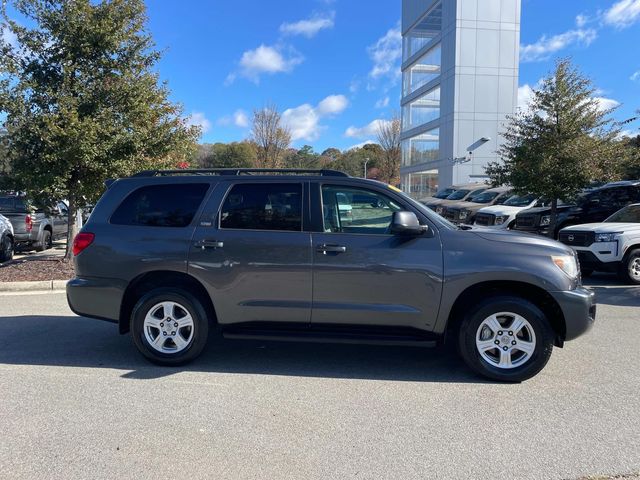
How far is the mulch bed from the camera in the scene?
9.25 meters

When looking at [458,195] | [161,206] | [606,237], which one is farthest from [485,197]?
[161,206]

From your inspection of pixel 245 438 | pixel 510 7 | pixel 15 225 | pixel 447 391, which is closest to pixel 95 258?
pixel 245 438

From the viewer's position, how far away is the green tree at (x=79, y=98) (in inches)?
365

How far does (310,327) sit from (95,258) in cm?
224

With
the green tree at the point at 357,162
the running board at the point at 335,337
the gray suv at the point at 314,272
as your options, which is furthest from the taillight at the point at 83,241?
the green tree at the point at 357,162

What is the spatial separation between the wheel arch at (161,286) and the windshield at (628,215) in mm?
8977

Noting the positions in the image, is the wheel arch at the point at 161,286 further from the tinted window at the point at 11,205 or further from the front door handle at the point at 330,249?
the tinted window at the point at 11,205

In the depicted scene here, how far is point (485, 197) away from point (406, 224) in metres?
15.7

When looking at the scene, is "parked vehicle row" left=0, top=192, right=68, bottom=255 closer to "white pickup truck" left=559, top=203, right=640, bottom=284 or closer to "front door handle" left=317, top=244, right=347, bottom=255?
"front door handle" left=317, top=244, right=347, bottom=255

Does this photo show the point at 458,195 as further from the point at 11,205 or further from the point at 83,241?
the point at 83,241

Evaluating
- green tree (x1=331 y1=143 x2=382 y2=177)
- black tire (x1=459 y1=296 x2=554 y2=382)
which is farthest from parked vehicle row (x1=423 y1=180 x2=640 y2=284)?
green tree (x1=331 y1=143 x2=382 y2=177)

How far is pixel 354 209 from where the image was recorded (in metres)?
4.84

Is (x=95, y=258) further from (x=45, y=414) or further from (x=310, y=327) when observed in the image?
(x=310, y=327)

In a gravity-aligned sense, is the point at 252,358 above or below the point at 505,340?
below
